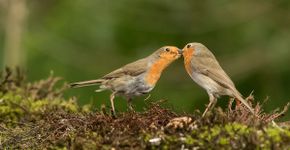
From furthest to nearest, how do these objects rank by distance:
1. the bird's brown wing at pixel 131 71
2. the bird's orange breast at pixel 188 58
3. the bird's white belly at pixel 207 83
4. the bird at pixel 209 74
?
the bird's brown wing at pixel 131 71 → the bird's orange breast at pixel 188 58 → the bird's white belly at pixel 207 83 → the bird at pixel 209 74

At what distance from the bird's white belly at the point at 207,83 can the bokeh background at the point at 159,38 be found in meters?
9.08

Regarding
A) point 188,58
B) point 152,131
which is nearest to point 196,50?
point 188,58

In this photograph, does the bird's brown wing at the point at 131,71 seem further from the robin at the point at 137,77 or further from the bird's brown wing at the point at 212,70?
the bird's brown wing at the point at 212,70

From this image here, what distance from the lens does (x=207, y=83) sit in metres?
8.65

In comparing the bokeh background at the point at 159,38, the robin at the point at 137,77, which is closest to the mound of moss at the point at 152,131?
the robin at the point at 137,77

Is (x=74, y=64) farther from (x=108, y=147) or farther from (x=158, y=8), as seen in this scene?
(x=108, y=147)

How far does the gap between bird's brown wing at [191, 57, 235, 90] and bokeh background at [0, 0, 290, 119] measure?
9041 mm

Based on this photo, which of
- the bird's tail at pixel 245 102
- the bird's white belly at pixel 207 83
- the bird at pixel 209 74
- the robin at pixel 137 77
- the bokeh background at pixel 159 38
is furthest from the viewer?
the bokeh background at pixel 159 38

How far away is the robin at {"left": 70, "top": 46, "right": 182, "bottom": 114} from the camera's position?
9.22 meters

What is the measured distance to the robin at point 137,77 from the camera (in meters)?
9.22

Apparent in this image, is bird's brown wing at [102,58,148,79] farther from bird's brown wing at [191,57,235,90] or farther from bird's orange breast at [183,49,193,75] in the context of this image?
bird's brown wing at [191,57,235,90]

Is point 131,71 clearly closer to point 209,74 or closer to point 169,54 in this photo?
point 169,54

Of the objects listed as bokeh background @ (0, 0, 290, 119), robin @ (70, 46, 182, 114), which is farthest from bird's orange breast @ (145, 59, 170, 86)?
bokeh background @ (0, 0, 290, 119)

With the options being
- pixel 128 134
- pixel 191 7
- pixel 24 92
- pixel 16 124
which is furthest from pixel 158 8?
pixel 128 134
